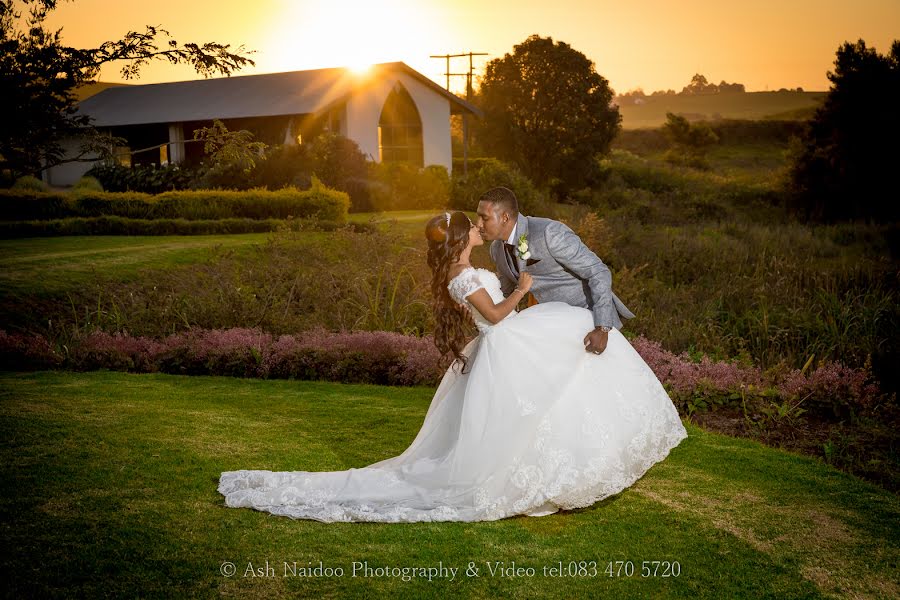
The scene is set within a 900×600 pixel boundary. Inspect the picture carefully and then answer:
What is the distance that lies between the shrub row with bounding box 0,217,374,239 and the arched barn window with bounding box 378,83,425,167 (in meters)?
18.0

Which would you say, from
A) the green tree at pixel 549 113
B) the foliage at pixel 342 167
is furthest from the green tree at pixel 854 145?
the foliage at pixel 342 167

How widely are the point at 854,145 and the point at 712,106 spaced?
235ft

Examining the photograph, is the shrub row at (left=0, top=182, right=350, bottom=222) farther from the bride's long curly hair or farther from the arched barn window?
the arched barn window

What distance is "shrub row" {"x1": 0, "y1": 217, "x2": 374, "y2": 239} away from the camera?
18.4 m

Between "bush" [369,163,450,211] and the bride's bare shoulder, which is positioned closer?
the bride's bare shoulder

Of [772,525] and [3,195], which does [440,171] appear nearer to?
[3,195]

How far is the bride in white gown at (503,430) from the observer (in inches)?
206

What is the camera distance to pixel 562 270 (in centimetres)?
585

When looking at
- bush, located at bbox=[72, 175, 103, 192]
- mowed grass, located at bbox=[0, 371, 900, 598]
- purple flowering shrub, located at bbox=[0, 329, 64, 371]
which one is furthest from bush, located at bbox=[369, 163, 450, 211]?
mowed grass, located at bbox=[0, 371, 900, 598]

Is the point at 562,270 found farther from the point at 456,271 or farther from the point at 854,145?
the point at 854,145

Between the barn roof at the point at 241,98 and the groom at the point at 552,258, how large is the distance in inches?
1102

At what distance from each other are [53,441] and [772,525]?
18.7 ft

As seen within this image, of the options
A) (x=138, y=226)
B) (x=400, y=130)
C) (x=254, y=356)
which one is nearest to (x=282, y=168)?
(x=138, y=226)

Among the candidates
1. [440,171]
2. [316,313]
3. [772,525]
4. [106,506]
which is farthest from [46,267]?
[440,171]
